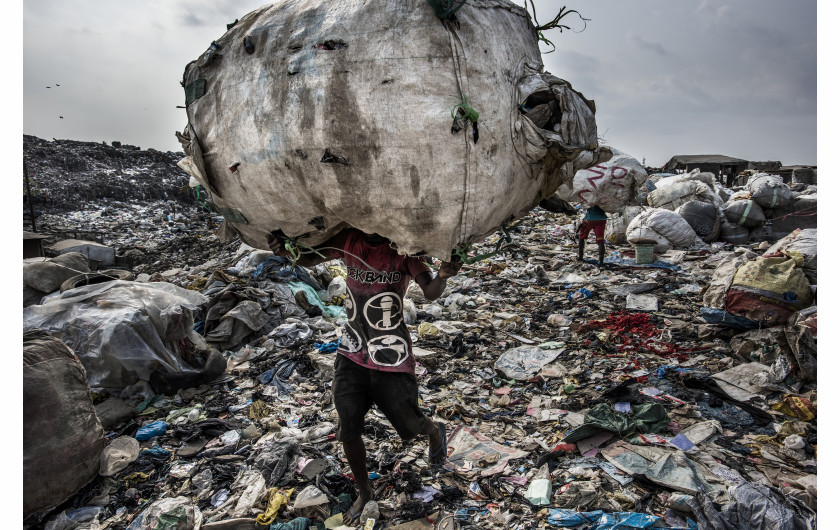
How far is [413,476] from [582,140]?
1922 mm

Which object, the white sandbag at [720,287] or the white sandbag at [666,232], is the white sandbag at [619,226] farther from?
the white sandbag at [720,287]

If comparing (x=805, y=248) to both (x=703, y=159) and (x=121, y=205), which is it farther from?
(x=703, y=159)

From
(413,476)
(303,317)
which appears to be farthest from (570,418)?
(303,317)

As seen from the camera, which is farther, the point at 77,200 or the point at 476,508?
the point at 77,200

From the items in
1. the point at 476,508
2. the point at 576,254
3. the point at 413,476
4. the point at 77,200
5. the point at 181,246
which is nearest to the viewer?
the point at 476,508

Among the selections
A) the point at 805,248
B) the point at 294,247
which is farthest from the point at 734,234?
the point at 294,247

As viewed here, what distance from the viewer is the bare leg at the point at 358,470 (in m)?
2.21

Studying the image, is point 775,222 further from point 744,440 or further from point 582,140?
point 582,140

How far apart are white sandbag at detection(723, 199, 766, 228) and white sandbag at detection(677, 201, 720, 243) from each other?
1.05 ft

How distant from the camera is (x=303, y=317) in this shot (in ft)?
17.6

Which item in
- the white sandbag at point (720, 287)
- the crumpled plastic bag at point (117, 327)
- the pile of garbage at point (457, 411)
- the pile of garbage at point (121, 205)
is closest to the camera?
the pile of garbage at point (457, 411)

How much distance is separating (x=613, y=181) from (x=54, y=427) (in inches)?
253

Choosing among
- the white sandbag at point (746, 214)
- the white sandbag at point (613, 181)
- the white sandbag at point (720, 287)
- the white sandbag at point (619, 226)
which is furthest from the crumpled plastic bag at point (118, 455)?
the white sandbag at point (746, 214)

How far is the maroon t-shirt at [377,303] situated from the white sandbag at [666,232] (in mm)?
6780
